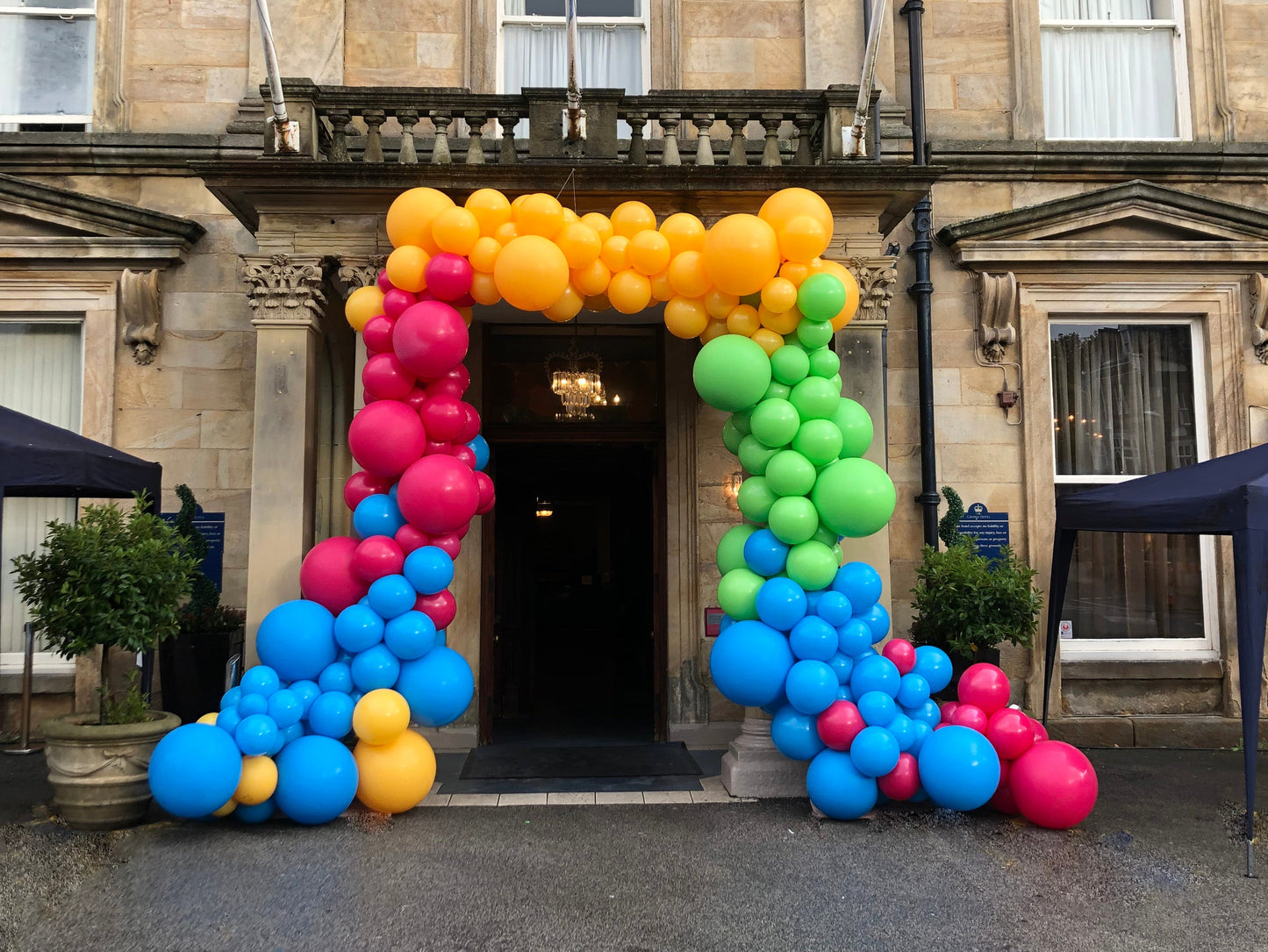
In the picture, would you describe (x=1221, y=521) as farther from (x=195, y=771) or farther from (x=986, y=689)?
(x=195, y=771)

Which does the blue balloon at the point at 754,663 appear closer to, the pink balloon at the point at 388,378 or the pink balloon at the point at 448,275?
the pink balloon at the point at 388,378

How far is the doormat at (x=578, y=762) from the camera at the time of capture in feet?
22.8

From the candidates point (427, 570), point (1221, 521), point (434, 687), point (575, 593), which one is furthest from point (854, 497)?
point (575, 593)

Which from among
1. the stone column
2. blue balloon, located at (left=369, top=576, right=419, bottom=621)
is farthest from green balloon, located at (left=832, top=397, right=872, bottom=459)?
the stone column

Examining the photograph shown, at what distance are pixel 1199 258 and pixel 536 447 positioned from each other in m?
6.80

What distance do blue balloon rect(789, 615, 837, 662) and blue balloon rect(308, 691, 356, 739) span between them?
285cm

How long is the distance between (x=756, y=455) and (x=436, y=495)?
214cm

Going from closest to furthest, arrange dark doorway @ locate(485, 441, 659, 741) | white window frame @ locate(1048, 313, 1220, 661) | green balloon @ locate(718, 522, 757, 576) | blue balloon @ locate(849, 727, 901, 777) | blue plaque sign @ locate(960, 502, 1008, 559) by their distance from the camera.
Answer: blue balloon @ locate(849, 727, 901, 777) < green balloon @ locate(718, 522, 757, 576) < blue plaque sign @ locate(960, 502, 1008, 559) < white window frame @ locate(1048, 313, 1220, 661) < dark doorway @ locate(485, 441, 659, 741)

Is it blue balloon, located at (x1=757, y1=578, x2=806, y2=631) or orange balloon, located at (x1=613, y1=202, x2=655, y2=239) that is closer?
blue balloon, located at (x1=757, y1=578, x2=806, y2=631)

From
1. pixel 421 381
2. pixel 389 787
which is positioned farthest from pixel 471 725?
pixel 421 381

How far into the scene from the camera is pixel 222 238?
8.18m

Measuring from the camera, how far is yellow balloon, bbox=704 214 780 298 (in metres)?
5.56

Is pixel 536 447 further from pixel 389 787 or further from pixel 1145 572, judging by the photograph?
pixel 1145 572

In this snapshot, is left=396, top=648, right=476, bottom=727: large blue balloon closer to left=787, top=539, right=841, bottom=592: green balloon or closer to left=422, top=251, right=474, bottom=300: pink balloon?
left=787, top=539, right=841, bottom=592: green balloon
